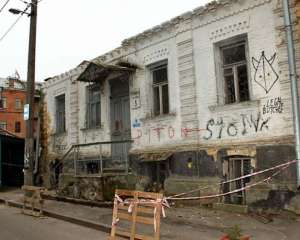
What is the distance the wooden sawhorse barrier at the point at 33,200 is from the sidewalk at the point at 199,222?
0.31 m

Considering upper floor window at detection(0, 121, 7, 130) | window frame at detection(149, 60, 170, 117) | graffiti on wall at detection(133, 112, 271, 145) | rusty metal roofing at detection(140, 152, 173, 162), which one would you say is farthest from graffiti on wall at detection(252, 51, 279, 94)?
upper floor window at detection(0, 121, 7, 130)

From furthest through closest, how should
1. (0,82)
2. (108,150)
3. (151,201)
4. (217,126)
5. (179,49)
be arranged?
(0,82) < (108,150) < (179,49) < (217,126) < (151,201)

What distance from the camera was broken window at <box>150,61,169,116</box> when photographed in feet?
49.0

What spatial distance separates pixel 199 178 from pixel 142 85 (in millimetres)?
3967

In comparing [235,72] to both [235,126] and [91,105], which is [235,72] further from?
[91,105]

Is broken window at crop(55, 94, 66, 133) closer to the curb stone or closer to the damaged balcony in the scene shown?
the damaged balcony

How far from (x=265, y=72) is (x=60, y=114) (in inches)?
462

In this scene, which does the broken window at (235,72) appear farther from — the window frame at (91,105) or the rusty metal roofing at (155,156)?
the window frame at (91,105)

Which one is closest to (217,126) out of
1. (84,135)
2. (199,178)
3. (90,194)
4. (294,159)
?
Result: (199,178)

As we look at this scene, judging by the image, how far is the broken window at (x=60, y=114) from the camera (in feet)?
68.3

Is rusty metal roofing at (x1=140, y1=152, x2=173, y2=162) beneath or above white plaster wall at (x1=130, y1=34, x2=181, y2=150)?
beneath

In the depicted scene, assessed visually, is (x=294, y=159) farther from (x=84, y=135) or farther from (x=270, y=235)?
(x=84, y=135)

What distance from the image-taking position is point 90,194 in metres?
14.9

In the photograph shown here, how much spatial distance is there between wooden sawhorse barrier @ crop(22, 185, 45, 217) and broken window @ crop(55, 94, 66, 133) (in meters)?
6.46
